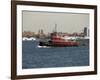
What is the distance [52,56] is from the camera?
1953 mm

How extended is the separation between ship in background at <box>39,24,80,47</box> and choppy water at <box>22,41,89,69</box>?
0.04m

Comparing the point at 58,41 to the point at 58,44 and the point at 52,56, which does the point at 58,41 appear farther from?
the point at 52,56

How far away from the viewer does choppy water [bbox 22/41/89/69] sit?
74.3 inches

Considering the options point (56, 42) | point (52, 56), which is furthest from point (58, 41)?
point (52, 56)

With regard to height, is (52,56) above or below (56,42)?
below

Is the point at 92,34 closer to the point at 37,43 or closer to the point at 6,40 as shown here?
the point at 37,43

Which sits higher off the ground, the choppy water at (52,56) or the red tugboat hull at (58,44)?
the red tugboat hull at (58,44)

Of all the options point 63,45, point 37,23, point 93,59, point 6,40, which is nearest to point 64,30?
point 63,45

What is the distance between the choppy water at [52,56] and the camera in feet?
6.19

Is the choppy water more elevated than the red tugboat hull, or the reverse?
the red tugboat hull

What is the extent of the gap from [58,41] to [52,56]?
0.15 metres

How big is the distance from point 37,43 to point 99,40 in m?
0.64

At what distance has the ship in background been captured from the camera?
76.5 inches

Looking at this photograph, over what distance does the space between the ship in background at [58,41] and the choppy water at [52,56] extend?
38 millimetres
